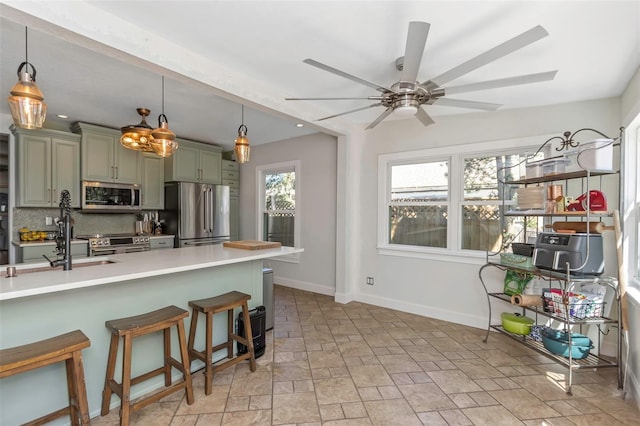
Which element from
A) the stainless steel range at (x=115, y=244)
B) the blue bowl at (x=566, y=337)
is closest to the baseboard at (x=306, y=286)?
the stainless steel range at (x=115, y=244)

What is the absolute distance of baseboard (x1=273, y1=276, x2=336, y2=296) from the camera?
4.85 metres

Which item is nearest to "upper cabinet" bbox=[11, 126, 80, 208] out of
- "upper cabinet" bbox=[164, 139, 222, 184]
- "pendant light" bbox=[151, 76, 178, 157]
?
"upper cabinet" bbox=[164, 139, 222, 184]

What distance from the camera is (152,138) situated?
9.43ft

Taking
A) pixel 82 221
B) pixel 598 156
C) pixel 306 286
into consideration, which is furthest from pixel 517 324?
pixel 82 221

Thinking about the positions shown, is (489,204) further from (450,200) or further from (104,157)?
(104,157)

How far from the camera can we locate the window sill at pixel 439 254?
358 cm

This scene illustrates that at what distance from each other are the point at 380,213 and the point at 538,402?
2.61m

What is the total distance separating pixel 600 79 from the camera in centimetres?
261

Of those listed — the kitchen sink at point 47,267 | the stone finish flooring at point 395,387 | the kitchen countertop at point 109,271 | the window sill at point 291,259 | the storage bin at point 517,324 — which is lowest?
the stone finish flooring at point 395,387

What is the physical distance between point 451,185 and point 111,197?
476cm

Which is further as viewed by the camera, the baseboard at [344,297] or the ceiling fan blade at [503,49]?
the baseboard at [344,297]

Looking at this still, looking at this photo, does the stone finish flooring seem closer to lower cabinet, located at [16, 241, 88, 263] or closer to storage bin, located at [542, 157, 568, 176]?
storage bin, located at [542, 157, 568, 176]

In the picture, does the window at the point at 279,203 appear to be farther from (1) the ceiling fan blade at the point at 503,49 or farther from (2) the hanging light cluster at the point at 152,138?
(1) the ceiling fan blade at the point at 503,49

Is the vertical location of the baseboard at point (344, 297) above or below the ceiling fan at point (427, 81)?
below
